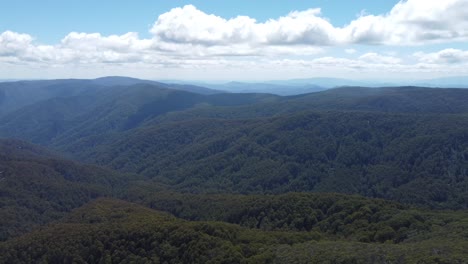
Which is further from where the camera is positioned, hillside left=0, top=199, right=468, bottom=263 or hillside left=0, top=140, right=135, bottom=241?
hillside left=0, top=140, right=135, bottom=241

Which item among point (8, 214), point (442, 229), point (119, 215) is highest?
point (442, 229)

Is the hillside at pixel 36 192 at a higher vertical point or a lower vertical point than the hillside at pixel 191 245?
lower

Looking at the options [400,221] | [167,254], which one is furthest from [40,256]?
[400,221]

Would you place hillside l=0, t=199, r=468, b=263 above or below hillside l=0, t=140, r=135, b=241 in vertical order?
above

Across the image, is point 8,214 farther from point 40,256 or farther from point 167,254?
point 167,254

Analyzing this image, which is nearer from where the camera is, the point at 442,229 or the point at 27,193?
the point at 442,229

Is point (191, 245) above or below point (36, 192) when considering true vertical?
above

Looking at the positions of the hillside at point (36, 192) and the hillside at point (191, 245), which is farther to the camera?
the hillside at point (36, 192)

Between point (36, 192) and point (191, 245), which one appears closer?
point (191, 245)
